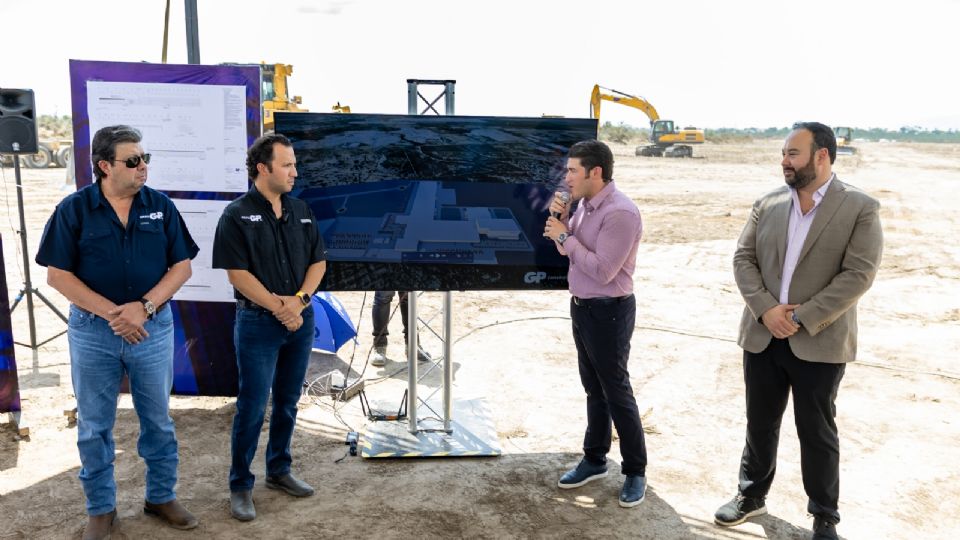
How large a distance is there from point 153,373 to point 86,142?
239 cm

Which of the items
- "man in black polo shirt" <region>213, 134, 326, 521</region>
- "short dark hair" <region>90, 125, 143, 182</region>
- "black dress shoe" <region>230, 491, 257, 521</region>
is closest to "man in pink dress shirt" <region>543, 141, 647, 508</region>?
"man in black polo shirt" <region>213, 134, 326, 521</region>

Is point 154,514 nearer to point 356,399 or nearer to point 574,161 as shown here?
point 356,399

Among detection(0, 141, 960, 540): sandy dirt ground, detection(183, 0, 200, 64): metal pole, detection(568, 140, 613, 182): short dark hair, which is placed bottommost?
detection(0, 141, 960, 540): sandy dirt ground

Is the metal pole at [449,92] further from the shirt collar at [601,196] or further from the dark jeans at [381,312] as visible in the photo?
the dark jeans at [381,312]

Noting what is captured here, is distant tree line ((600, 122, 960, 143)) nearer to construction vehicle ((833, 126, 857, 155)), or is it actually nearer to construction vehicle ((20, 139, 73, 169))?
construction vehicle ((833, 126, 857, 155))

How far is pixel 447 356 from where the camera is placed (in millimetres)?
5387

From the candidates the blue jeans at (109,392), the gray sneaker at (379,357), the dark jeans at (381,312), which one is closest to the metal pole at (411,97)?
the blue jeans at (109,392)

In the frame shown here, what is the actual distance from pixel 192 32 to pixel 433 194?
2691 mm

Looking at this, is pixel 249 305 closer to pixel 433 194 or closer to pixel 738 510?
pixel 433 194

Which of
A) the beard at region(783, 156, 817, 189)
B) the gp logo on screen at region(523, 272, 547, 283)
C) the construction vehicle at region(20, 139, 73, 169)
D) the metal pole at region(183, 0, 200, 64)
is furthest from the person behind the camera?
the construction vehicle at region(20, 139, 73, 169)

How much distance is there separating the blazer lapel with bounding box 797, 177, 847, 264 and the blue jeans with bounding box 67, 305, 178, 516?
3.42 m

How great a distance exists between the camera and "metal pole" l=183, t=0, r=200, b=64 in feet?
19.1

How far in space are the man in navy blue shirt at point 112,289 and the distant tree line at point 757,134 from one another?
5226 centimetres

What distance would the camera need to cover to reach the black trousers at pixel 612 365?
14.2ft
